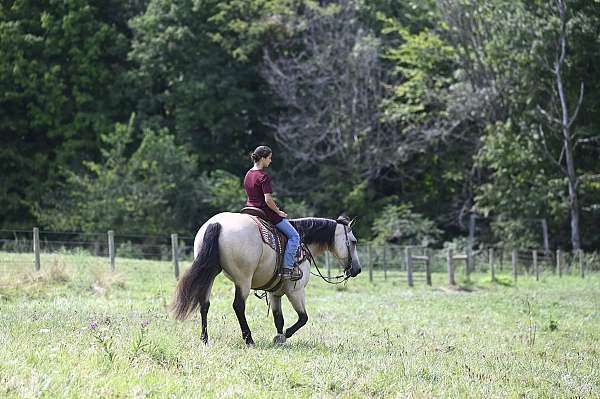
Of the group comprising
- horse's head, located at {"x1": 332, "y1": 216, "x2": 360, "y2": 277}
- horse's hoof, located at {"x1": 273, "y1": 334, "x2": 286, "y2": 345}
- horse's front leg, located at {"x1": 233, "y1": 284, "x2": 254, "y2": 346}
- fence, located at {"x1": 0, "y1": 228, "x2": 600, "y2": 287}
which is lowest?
fence, located at {"x1": 0, "y1": 228, "x2": 600, "y2": 287}

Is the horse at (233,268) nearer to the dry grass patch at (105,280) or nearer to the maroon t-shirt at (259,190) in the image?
the maroon t-shirt at (259,190)

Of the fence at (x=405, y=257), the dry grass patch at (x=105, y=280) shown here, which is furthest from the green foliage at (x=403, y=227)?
the dry grass patch at (x=105, y=280)

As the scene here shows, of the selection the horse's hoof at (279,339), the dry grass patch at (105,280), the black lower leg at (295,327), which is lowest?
the dry grass patch at (105,280)

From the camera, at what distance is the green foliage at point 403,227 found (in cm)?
3838

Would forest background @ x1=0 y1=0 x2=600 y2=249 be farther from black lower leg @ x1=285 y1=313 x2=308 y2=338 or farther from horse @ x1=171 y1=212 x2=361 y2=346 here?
horse @ x1=171 y1=212 x2=361 y2=346

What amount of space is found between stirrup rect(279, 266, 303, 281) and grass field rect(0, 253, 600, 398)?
2.73 ft

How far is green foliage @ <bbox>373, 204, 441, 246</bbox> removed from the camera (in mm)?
38375

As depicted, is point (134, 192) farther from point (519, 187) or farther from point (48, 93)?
point (519, 187)

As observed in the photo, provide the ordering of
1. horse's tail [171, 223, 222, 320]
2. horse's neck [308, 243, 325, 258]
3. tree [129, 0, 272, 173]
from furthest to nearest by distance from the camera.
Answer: tree [129, 0, 272, 173] < horse's neck [308, 243, 325, 258] < horse's tail [171, 223, 222, 320]

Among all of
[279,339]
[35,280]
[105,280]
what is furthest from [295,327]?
[105,280]

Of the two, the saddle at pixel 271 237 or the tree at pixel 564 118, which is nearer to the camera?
the saddle at pixel 271 237

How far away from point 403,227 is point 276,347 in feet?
93.7

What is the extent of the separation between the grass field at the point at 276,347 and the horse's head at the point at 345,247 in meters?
1.03

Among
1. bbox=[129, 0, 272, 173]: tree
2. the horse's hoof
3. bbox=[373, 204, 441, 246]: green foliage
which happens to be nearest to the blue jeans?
the horse's hoof
